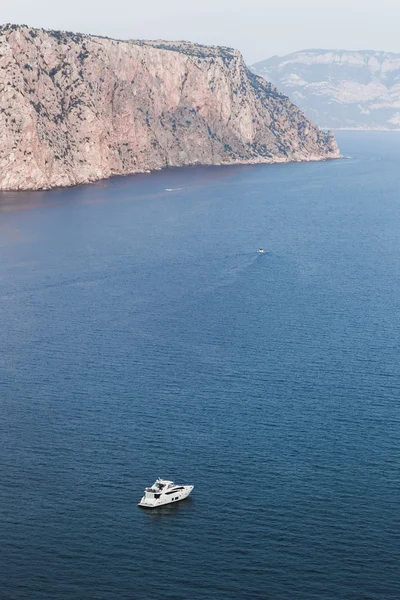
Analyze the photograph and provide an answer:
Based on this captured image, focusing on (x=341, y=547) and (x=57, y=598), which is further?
(x=341, y=547)

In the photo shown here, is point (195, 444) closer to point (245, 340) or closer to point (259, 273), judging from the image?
point (245, 340)

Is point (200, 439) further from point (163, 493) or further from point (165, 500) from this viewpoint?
point (163, 493)

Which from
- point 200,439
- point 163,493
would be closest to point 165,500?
point 163,493

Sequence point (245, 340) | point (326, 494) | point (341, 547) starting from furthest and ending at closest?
point (245, 340) < point (326, 494) < point (341, 547)

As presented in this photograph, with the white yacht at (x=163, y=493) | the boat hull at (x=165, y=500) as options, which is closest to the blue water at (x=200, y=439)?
the boat hull at (x=165, y=500)

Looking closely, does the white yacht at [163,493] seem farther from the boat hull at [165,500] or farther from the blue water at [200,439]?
the blue water at [200,439]

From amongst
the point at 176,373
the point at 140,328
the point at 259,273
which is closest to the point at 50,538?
the point at 176,373

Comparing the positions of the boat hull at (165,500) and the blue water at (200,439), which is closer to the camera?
the blue water at (200,439)
